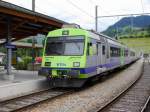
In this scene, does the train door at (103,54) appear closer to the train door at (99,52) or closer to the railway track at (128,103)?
the train door at (99,52)

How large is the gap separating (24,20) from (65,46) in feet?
9.08

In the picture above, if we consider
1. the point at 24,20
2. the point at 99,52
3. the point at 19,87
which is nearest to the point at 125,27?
the point at 99,52

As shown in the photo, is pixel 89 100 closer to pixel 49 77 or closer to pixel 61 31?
pixel 49 77

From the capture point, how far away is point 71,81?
50.4 ft

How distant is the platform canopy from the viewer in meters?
14.9

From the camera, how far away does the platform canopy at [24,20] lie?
14.9 metres

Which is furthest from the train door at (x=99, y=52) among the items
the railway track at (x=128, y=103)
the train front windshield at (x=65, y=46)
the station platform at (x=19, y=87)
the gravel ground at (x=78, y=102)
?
the station platform at (x=19, y=87)

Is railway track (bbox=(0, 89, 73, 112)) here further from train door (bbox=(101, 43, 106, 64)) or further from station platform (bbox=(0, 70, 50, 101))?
train door (bbox=(101, 43, 106, 64))

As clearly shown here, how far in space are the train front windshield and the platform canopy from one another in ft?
4.95

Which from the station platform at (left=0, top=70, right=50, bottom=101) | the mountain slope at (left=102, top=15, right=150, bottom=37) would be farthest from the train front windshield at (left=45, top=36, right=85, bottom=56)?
the mountain slope at (left=102, top=15, right=150, bottom=37)

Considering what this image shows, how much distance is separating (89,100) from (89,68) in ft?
10.2

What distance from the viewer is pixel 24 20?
17000 millimetres

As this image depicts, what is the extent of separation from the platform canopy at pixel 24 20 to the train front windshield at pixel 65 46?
151cm

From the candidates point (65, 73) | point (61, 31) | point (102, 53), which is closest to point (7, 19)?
point (61, 31)
